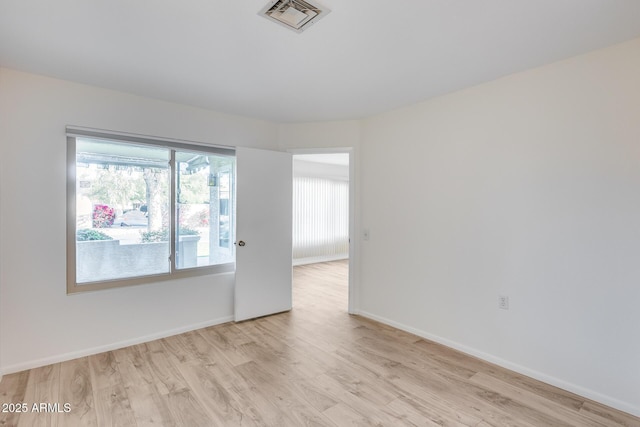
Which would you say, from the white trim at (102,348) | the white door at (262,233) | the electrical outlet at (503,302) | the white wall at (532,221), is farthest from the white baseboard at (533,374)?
the white trim at (102,348)

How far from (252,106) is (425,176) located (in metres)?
1.96

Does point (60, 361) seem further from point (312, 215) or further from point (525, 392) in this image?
point (312, 215)

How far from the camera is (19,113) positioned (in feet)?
8.07

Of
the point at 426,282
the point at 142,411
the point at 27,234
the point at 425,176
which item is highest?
the point at 425,176

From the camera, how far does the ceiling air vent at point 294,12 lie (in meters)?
1.64

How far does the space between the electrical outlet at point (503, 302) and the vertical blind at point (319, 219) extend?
4779 mm

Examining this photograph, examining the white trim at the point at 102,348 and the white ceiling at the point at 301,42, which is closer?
the white ceiling at the point at 301,42

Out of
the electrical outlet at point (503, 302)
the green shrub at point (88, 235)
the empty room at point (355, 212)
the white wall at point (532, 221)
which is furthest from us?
the green shrub at point (88, 235)

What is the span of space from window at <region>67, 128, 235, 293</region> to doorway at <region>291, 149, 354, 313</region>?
3.19m

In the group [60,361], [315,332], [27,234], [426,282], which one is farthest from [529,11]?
[60,361]

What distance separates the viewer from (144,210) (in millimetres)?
3145

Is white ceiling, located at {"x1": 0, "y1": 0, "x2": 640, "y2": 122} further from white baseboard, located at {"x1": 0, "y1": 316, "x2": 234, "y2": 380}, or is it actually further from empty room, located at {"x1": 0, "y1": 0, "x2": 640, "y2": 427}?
white baseboard, located at {"x1": 0, "y1": 316, "x2": 234, "y2": 380}

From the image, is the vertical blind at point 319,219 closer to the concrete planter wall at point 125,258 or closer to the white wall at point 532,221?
the concrete planter wall at point 125,258

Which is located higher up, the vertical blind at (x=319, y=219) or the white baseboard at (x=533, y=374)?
the vertical blind at (x=319, y=219)
